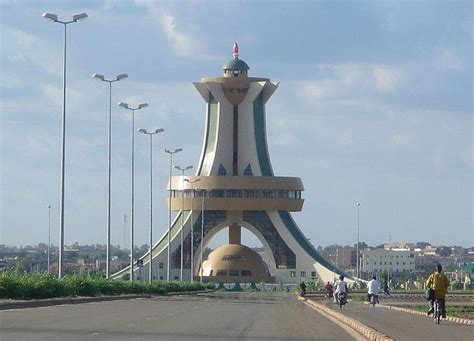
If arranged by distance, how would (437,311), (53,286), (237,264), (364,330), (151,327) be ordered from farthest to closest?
(237,264)
(53,286)
(437,311)
(151,327)
(364,330)

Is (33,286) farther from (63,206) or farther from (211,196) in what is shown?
(211,196)

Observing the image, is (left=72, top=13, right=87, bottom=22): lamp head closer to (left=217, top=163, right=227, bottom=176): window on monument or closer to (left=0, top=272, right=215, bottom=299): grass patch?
(left=0, top=272, right=215, bottom=299): grass patch

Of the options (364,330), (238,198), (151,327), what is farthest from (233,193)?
(364,330)

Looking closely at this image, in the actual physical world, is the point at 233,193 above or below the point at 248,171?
below

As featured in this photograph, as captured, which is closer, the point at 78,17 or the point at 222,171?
the point at 78,17

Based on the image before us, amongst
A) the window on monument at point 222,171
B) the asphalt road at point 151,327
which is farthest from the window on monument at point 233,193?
the asphalt road at point 151,327

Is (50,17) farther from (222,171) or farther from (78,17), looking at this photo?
(222,171)

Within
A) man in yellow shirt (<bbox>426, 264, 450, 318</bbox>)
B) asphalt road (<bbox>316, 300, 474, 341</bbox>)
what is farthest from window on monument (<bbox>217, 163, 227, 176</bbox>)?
man in yellow shirt (<bbox>426, 264, 450, 318</bbox>)

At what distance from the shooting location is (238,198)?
96.4m

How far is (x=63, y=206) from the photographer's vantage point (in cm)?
3703

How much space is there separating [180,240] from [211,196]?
170 inches

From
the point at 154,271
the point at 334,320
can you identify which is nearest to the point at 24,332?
the point at 334,320

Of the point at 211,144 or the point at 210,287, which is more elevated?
the point at 211,144

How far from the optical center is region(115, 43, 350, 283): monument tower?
9550 centimetres
